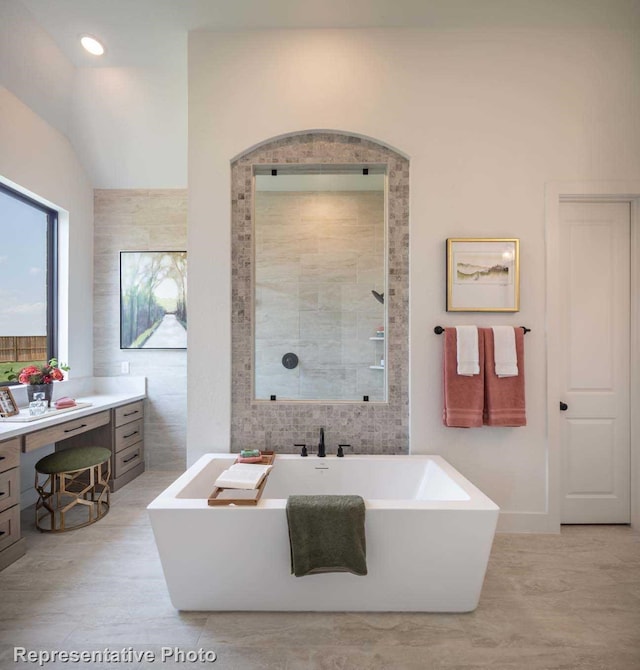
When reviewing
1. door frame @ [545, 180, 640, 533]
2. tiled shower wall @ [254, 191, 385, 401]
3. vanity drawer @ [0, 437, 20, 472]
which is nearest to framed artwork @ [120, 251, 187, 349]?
tiled shower wall @ [254, 191, 385, 401]

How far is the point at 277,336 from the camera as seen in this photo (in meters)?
2.62

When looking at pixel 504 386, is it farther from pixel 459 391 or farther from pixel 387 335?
pixel 387 335

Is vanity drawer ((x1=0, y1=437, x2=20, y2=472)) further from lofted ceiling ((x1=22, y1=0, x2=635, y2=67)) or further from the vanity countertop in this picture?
lofted ceiling ((x1=22, y1=0, x2=635, y2=67))

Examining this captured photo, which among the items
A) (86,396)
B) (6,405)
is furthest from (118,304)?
(6,405)

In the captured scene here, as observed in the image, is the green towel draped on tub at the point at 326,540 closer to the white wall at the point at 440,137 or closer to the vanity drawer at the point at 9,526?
the white wall at the point at 440,137

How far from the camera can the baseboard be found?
249cm

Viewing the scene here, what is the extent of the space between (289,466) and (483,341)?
1.44m

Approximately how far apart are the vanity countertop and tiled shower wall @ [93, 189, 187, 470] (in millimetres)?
96

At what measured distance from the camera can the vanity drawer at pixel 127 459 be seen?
130 inches

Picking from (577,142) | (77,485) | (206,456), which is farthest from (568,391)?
(77,485)

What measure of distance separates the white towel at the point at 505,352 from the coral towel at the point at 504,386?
2cm

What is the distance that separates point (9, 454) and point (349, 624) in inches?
80.5

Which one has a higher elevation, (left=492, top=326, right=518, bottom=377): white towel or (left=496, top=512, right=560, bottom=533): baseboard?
(left=492, top=326, right=518, bottom=377): white towel

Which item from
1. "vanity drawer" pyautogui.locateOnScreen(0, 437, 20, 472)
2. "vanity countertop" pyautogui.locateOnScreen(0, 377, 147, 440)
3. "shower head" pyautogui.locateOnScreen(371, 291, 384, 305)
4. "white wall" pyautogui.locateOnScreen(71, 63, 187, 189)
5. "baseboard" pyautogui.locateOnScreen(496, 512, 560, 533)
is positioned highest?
"white wall" pyautogui.locateOnScreen(71, 63, 187, 189)
